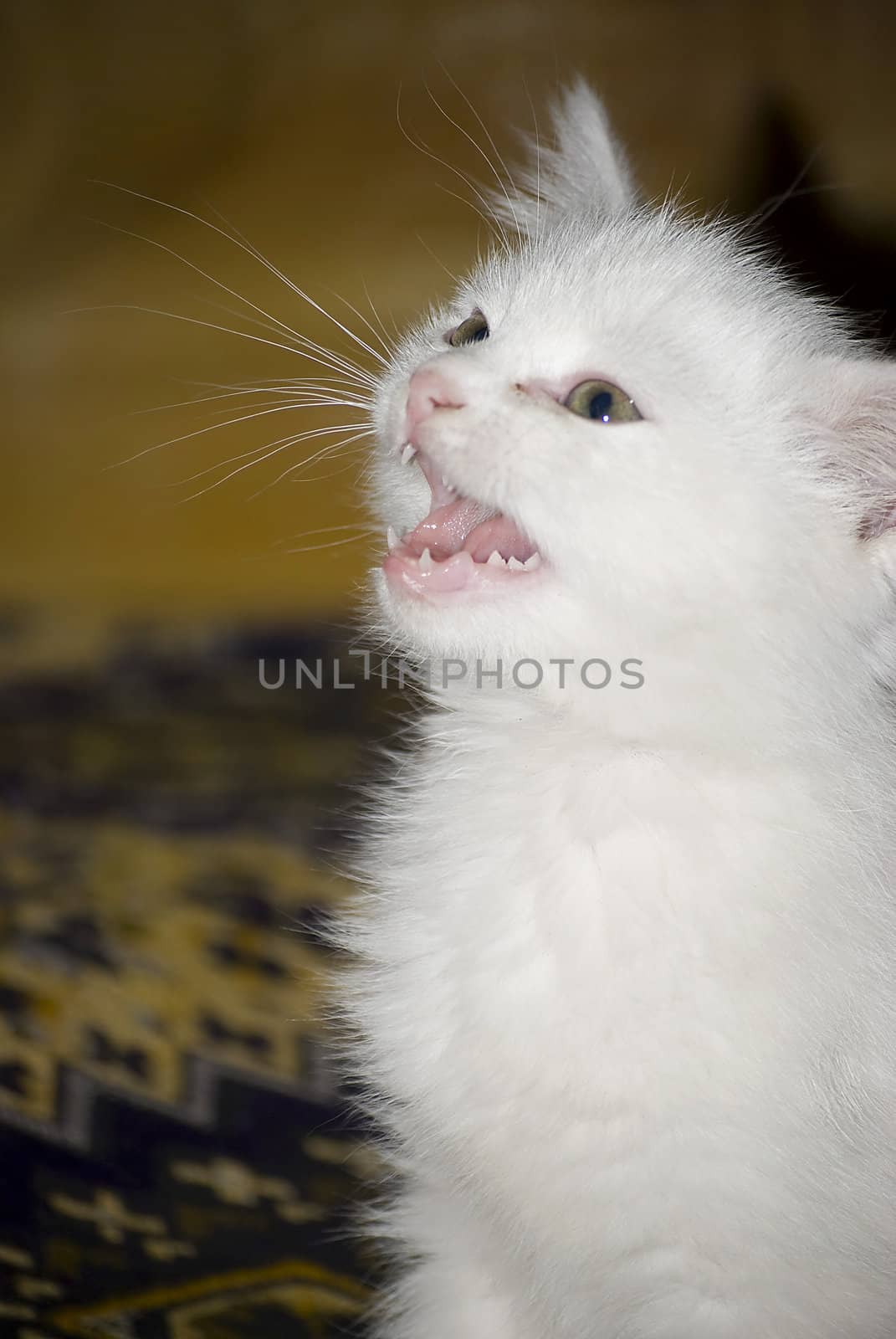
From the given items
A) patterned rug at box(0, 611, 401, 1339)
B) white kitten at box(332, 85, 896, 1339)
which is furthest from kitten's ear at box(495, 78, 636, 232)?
patterned rug at box(0, 611, 401, 1339)

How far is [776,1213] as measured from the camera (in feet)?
2.98

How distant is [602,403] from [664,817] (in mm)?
313

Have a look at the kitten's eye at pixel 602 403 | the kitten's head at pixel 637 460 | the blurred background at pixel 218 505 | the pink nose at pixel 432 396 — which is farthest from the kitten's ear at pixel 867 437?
the blurred background at pixel 218 505

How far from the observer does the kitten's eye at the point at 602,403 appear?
964mm

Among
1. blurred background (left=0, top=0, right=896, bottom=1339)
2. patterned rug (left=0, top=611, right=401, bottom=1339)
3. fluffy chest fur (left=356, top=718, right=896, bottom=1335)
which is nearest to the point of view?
fluffy chest fur (left=356, top=718, right=896, bottom=1335)

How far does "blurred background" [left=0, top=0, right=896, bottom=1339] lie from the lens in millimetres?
1218

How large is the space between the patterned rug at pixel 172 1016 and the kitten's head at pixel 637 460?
0.43 meters

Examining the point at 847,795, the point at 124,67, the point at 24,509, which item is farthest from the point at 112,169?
the point at 847,795

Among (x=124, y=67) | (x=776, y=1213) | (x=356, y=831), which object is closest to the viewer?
(x=776, y=1213)

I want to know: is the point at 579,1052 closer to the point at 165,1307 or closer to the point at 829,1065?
the point at 829,1065

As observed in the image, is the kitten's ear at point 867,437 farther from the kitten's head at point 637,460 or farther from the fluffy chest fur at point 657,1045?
Answer: the fluffy chest fur at point 657,1045

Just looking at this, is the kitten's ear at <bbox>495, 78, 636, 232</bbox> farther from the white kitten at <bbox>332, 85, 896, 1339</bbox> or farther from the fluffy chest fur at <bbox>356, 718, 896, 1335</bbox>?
the fluffy chest fur at <bbox>356, 718, 896, 1335</bbox>

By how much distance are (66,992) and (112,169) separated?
2213mm

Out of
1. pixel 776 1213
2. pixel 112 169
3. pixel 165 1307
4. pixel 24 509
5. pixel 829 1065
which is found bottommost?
pixel 165 1307
